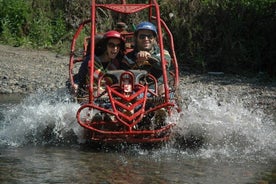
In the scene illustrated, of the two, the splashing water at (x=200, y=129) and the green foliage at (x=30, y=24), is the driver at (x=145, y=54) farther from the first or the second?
the green foliage at (x=30, y=24)

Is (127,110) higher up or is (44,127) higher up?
(127,110)

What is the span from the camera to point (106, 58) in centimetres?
938

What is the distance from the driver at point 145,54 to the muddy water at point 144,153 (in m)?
0.76

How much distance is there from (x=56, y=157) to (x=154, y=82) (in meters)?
1.74

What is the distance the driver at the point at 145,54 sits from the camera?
29.5 ft

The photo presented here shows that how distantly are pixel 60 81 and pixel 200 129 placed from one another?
21.5ft

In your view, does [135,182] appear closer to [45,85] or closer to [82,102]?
[82,102]

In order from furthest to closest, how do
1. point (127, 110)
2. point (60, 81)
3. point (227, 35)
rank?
point (227, 35)
point (60, 81)
point (127, 110)

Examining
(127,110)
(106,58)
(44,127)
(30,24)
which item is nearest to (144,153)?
(127,110)

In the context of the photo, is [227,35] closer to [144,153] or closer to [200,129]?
[200,129]

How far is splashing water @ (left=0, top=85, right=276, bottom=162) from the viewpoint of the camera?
8.09 meters

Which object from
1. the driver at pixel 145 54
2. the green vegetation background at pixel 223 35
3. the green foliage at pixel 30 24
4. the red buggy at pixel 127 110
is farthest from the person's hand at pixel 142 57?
the green foliage at pixel 30 24

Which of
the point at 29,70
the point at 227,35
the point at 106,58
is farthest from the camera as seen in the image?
the point at 227,35

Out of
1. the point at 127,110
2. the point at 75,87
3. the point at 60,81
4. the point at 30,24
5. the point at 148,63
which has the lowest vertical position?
the point at 127,110
